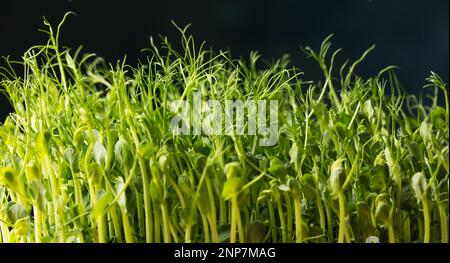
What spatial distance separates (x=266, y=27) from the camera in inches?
61.4

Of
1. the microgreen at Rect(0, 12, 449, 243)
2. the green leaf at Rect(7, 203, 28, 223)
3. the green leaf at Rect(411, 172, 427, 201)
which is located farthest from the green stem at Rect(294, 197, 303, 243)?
the green leaf at Rect(7, 203, 28, 223)

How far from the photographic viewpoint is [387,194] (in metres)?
0.70

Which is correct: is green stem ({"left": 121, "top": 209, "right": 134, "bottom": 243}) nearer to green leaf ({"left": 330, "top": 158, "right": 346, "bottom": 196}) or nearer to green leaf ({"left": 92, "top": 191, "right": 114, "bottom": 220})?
green leaf ({"left": 92, "top": 191, "right": 114, "bottom": 220})

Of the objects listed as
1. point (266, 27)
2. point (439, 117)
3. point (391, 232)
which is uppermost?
point (266, 27)

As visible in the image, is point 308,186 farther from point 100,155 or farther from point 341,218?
point 100,155

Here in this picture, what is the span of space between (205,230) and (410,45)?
3.56ft

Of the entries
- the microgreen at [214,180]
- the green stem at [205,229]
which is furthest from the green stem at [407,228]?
the green stem at [205,229]

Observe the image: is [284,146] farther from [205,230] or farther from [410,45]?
[410,45]

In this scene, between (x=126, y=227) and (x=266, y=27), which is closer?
(x=126, y=227)

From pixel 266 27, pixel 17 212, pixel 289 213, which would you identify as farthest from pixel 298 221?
pixel 266 27

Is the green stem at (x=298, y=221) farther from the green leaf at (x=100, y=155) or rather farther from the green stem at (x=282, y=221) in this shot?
the green leaf at (x=100, y=155)

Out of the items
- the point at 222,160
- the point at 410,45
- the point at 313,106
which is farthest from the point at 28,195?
the point at 410,45

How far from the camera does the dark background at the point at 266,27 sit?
4.55 ft

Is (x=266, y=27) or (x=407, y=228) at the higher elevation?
(x=266, y=27)
